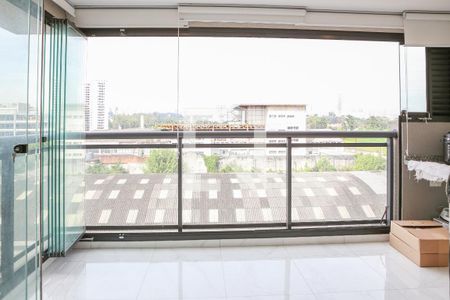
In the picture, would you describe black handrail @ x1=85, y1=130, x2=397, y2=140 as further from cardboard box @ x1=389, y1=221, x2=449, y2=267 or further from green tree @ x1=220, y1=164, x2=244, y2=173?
cardboard box @ x1=389, y1=221, x2=449, y2=267

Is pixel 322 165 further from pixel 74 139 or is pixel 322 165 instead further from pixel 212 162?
pixel 74 139

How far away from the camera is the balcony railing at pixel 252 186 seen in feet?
9.85

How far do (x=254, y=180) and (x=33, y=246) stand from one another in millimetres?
1974

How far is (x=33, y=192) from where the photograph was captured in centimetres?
162

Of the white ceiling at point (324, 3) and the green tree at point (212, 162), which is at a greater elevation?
the white ceiling at point (324, 3)

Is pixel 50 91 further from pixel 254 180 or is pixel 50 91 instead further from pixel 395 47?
pixel 395 47

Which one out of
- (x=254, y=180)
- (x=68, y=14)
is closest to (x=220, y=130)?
A: (x=254, y=180)

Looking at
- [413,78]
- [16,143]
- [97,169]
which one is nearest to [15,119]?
[16,143]

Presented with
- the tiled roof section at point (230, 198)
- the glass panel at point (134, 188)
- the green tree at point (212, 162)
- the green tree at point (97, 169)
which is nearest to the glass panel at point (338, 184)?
the tiled roof section at point (230, 198)

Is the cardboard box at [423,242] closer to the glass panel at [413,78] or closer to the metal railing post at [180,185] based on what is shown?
the glass panel at [413,78]

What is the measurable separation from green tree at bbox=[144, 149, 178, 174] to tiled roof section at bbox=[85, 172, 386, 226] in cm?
6

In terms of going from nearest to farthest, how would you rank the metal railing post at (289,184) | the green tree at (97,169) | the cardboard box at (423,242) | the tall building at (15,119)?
the tall building at (15,119) < the cardboard box at (423,242) < the green tree at (97,169) < the metal railing post at (289,184)

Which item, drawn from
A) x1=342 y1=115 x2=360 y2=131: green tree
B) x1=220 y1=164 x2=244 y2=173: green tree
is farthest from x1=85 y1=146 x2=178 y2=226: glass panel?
x1=342 y1=115 x2=360 y2=131: green tree

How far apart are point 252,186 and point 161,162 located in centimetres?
94
